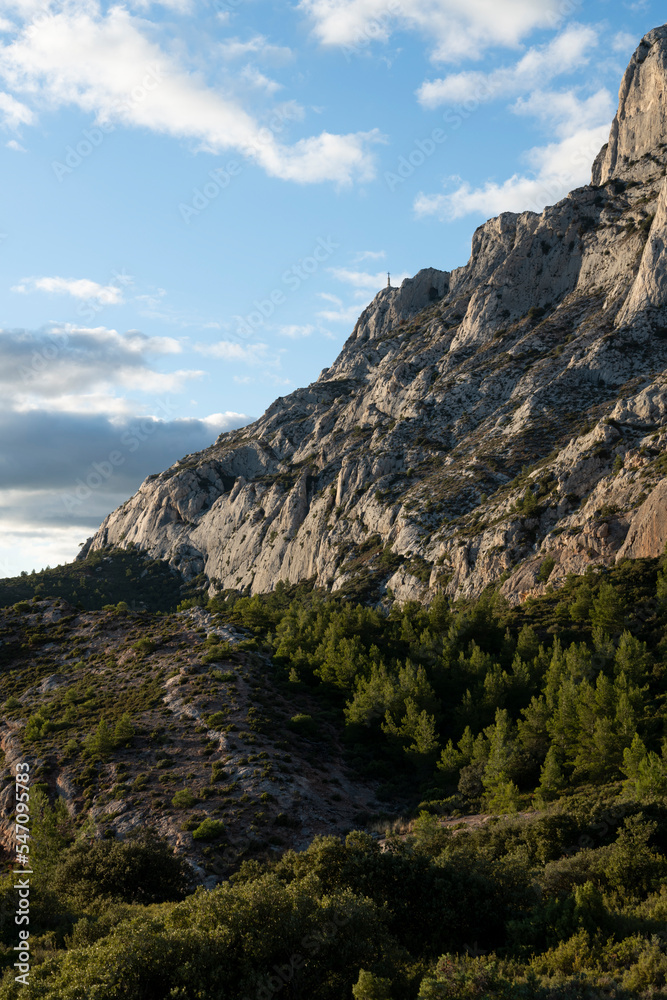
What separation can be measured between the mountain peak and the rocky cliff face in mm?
533

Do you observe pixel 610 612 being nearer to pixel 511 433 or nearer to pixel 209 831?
pixel 209 831

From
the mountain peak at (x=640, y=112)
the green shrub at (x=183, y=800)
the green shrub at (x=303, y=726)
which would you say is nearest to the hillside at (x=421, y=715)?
the green shrub at (x=183, y=800)

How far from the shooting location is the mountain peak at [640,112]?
166 metres

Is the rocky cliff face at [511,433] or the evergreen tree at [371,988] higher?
the rocky cliff face at [511,433]

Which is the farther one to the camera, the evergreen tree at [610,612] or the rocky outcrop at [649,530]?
the rocky outcrop at [649,530]

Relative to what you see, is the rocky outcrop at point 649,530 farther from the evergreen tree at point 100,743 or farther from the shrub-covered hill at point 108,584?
the shrub-covered hill at point 108,584

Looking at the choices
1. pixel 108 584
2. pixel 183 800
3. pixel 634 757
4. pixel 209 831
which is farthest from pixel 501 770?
pixel 108 584

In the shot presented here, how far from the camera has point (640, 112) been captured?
563 feet

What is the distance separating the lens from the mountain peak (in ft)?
545

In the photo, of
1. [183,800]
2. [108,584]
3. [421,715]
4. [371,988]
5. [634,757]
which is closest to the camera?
[371,988]

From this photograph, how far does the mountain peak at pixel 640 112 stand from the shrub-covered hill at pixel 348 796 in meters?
150

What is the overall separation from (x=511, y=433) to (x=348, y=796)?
295ft

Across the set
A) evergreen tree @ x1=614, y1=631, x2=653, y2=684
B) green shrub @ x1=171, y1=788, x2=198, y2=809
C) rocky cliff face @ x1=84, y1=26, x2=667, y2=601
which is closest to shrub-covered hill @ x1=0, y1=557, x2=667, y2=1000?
green shrub @ x1=171, y1=788, x2=198, y2=809

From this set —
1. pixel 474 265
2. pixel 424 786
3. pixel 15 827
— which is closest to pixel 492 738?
pixel 424 786
